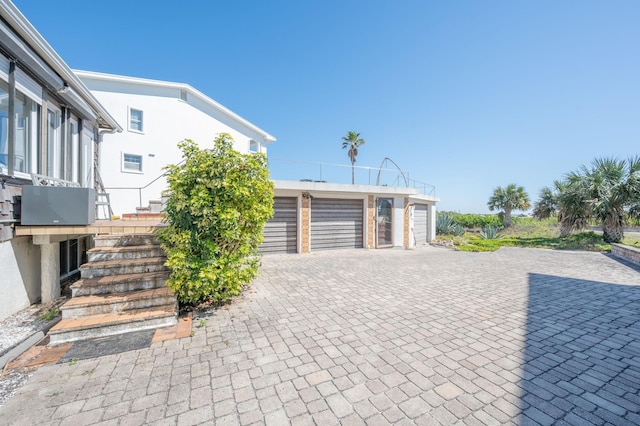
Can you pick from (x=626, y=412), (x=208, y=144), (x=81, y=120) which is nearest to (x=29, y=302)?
(x=81, y=120)

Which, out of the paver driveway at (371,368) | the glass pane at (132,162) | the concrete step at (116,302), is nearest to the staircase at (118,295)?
the concrete step at (116,302)

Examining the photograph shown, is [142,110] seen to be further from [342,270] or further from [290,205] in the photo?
[342,270]

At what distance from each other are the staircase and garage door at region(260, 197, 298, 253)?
523 centimetres

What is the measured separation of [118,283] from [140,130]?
43.0 ft

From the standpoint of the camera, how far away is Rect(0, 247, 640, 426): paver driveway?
2.10 metres

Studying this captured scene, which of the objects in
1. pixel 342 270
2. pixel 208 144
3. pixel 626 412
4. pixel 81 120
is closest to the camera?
pixel 626 412

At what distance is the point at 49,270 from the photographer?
459cm

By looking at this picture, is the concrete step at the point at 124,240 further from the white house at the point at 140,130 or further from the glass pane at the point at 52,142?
the white house at the point at 140,130

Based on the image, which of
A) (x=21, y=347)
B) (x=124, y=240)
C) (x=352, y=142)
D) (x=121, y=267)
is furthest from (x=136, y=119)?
(x=352, y=142)

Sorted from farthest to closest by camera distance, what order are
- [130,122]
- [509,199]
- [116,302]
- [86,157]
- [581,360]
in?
[509,199] → [130,122] → [86,157] → [116,302] → [581,360]

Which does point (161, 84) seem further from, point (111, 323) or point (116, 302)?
point (111, 323)

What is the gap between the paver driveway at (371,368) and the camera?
6.88 ft

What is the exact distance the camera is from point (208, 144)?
17.1 m

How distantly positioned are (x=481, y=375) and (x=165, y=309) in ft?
13.7
